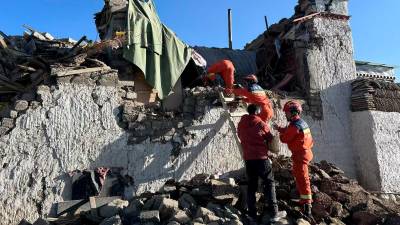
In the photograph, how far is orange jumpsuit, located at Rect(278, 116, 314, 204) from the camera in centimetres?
639

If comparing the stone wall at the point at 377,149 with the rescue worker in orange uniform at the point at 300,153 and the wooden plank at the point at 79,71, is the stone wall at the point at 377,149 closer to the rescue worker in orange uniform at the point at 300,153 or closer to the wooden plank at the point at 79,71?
the rescue worker in orange uniform at the point at 300,153

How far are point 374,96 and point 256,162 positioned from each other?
16.0 feet

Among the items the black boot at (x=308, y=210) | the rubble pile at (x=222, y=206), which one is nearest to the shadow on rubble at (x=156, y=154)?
the rubble pile at (x=222, y=206)

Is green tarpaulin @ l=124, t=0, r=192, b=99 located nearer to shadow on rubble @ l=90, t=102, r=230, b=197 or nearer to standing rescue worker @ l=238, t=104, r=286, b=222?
shadow on rubble @ l=90, t=102, r=230, b=197

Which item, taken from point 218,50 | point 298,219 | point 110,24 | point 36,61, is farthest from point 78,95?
point 218,50

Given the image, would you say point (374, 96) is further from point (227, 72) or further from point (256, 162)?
point (256, 162)

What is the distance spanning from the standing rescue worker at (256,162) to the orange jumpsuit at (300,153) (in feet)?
1.12

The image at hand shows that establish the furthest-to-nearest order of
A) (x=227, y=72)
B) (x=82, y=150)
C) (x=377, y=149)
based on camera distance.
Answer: (x=377, y=149) < (x=227, y=72) < (x=82, y=150)

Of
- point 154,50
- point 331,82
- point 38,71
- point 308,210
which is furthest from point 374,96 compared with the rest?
point 38,71

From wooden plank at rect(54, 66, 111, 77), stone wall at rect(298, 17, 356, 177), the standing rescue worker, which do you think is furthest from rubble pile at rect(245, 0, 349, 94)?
wooden plank at rect(54, 66, 111, 77)

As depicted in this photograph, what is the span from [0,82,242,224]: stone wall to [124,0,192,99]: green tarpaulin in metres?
0.86

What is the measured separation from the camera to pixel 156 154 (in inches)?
320

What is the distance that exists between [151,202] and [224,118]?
2795mm

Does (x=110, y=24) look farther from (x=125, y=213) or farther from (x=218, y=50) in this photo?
(x=125, y=213)
